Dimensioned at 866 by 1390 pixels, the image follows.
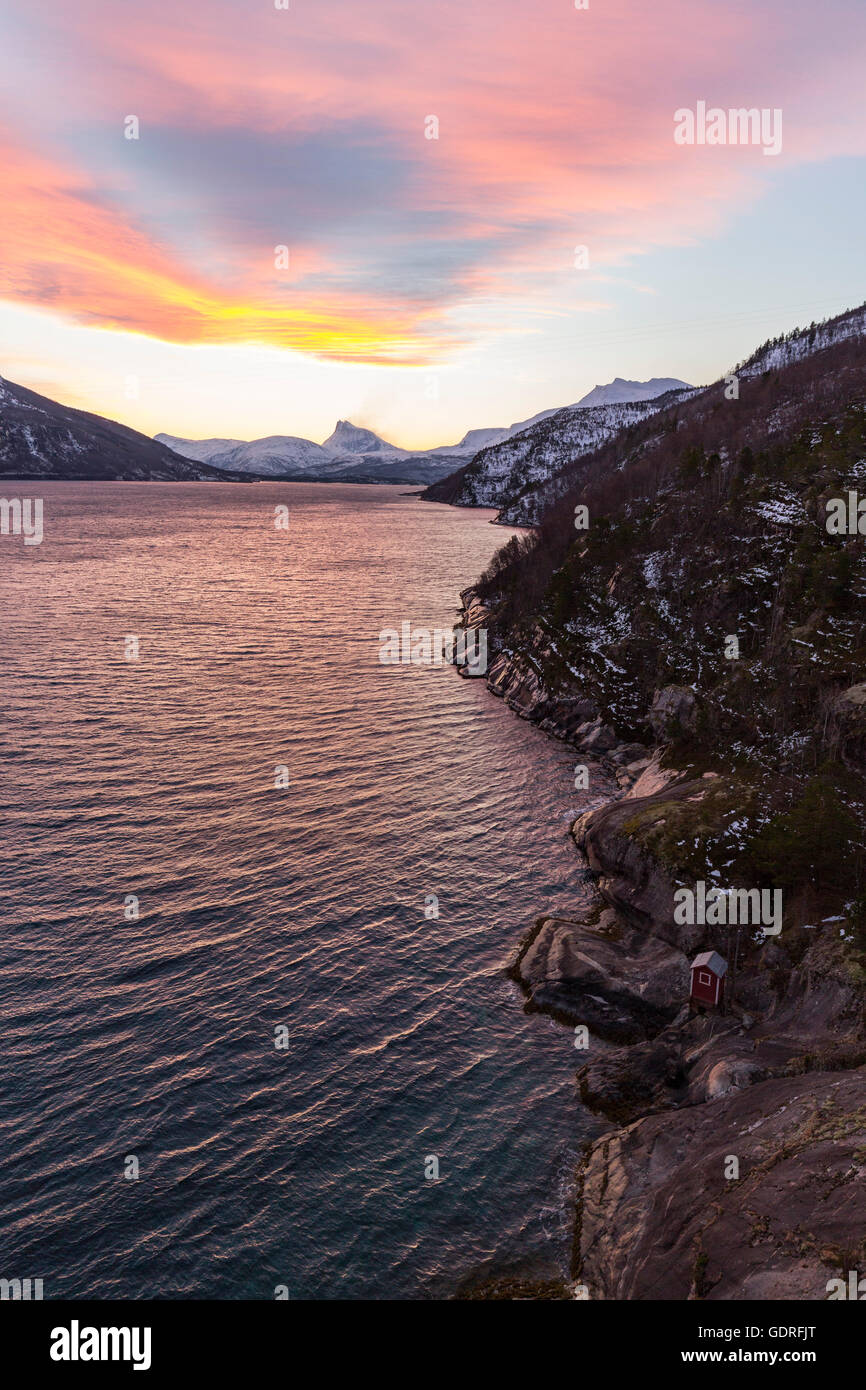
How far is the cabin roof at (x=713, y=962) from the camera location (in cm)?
2675

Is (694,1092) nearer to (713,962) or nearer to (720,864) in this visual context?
(713,962)

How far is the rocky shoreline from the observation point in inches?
630

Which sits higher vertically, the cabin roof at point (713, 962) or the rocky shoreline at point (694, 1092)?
the cabin roof at point (713, 962)

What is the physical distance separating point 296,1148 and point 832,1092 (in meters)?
16.0

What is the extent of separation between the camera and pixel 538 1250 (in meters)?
19.9

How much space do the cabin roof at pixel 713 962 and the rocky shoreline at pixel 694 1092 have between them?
1.64 metres

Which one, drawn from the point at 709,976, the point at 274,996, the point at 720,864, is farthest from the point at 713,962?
the point at 274,996

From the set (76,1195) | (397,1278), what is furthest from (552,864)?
(76,1195)

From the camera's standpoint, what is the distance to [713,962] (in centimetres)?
2678

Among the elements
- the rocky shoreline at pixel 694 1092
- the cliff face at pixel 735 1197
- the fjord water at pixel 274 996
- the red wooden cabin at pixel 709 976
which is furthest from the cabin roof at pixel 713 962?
the fjord water at pixel 274 996

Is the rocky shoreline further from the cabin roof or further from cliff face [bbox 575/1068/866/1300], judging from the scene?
the cabin roof

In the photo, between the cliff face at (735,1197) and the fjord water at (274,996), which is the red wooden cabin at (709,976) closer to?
the cliff face at (735,1197)
